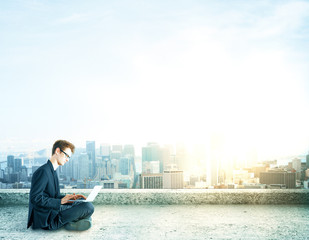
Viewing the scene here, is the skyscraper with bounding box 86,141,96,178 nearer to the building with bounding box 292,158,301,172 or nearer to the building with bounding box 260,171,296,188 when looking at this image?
the building with bounding box 260,171,296,188

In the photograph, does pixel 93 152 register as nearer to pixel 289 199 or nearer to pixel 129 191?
pixel 129 191

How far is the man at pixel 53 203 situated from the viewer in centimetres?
317

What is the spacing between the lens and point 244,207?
442cm

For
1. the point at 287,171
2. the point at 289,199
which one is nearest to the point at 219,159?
the point at 287,171

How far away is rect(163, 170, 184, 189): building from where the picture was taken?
4945 mm

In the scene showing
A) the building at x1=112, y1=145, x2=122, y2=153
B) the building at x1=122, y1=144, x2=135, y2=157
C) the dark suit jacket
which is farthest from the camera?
the building at x1=112, y1=145, x2=122, y2=153

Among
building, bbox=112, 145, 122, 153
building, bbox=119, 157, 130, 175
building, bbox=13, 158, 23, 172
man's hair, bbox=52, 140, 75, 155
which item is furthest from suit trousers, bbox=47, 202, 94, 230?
building, bbox=112, 145, 122, 153

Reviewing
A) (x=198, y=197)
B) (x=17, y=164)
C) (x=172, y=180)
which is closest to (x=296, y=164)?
(x=172, y=180)

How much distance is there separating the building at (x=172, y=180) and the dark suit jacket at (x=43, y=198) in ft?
6.73

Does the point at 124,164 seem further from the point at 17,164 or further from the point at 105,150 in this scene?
the point at 17,164

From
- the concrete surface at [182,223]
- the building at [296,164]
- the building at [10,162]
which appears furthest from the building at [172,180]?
the building at [10,162]

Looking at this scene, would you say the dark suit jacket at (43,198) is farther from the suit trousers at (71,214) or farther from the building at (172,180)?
the building at (172,180)

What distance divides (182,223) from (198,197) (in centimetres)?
100

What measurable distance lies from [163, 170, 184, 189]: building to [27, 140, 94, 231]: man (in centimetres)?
178
